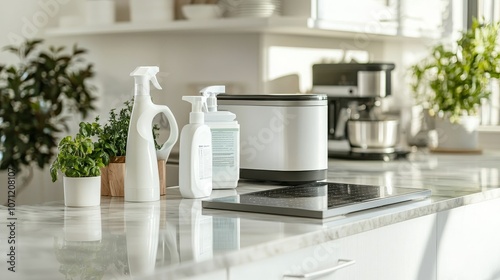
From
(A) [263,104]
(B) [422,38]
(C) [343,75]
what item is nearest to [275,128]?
(A) [263,104]

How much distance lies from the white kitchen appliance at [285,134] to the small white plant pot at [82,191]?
0.50 m

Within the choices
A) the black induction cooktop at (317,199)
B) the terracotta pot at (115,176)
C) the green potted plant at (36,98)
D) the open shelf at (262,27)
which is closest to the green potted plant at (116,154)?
the terracotta pot at (115,176)

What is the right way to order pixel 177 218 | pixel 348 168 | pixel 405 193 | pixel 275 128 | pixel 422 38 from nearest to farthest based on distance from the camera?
pixel 177 218 < pixel 405 193 < pixel 275 128 < pixel 348 168 < pixel 422 38

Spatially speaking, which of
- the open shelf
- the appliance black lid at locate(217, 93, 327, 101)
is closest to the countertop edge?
the appliance black lid at locate(217, 93, 327, 101)

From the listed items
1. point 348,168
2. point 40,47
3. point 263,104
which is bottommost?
point 348,168

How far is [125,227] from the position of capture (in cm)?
146

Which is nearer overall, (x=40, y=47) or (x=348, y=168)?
(x=348, y=168)

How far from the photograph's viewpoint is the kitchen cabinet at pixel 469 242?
6.25ft

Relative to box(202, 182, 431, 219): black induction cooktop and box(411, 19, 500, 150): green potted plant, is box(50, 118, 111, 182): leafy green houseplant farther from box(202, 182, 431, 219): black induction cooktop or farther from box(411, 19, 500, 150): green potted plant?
box(411, 19, 500, 150): green potted plant

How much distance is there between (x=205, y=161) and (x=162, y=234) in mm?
432

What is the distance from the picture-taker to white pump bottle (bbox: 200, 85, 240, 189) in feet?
6.29

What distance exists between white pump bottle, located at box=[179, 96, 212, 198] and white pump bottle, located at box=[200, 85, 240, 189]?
93mm

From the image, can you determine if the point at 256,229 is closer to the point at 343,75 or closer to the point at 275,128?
the point at 275,128

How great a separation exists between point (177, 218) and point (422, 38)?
209 cm
